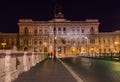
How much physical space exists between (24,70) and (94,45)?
148902 millimetres

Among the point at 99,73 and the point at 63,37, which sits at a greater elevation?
the point at 63,37

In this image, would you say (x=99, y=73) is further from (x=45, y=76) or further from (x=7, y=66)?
(x=7, y=66)

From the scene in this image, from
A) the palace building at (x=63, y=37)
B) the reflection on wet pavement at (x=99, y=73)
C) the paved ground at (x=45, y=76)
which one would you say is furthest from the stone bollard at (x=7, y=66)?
the palace building at (x=63, y=37)

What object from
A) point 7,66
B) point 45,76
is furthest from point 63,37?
point 7,66

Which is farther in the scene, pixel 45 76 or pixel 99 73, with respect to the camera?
pixel 99 73

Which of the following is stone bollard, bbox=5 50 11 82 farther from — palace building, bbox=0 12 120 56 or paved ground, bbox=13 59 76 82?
palace building, bbox=0 12 120 56

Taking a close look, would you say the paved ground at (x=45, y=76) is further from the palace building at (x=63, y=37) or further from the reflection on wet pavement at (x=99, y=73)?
the palace building at (x=63, y=37)

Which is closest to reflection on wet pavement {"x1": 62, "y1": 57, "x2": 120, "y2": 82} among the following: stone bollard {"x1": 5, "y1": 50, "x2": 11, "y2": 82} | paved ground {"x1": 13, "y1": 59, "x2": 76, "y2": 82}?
paved ground {"x1": 13, "y1": 59, "x2": 76, "y2": 82}

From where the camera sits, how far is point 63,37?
17388cm

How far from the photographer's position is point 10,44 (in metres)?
165

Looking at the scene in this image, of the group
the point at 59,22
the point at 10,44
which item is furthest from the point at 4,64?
the point at 59,22

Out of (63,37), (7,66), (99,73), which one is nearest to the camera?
(7,66)

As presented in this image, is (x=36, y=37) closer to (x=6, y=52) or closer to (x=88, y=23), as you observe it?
(x=88, y=23)

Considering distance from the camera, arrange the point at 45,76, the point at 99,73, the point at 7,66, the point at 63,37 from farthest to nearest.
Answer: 1. the point at 63,37
2. the point at 99,73
3. the point at 45,76
4. the point at 7,66
